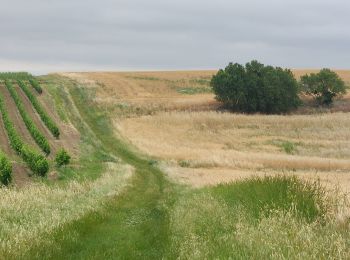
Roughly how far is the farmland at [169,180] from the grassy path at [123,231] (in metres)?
0.06

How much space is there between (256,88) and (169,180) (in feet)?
171

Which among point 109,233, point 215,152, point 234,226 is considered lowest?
point 215,152

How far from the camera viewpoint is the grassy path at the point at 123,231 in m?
13.8

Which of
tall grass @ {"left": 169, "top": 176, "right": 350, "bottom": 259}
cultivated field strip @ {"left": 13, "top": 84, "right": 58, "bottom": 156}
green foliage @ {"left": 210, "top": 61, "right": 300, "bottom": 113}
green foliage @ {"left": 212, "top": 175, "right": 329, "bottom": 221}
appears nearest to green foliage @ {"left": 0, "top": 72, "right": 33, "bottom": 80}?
cultivated field strip @ {"left": 13, "top": 84, "right": 58, "bottom": 156}

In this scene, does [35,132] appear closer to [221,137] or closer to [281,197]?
[221,137]

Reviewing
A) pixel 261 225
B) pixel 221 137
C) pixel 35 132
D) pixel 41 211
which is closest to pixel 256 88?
pixel 221 137

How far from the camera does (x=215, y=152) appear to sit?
5431cm

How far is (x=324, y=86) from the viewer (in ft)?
309

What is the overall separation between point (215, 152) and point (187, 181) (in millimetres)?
20173

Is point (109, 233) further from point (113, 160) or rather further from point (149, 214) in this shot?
point (113, 160)

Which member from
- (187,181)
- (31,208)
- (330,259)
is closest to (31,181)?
(187,181)

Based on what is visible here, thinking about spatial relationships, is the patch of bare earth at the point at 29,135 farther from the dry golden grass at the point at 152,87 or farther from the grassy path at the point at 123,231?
the dry golden grass at the point at 152,87

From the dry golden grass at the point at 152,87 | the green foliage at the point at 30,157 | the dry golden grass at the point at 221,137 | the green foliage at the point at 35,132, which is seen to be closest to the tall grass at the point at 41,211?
the green foliage at the point at 30,157

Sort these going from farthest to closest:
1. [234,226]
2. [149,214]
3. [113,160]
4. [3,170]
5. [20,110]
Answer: [20,110], [113,160], [3,170], [149,214], [234,226]
